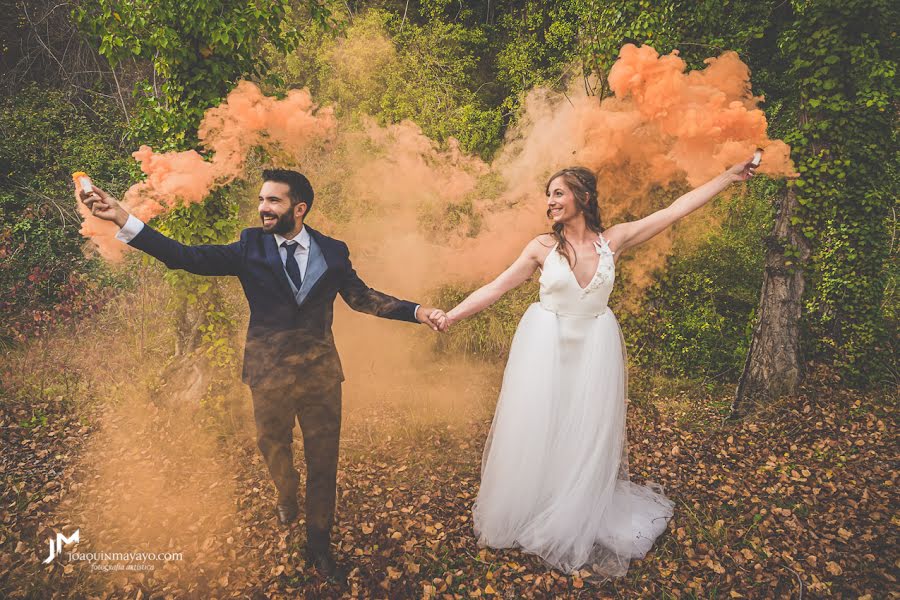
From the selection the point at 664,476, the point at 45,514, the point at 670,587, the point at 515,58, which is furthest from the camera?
the point at 515,58

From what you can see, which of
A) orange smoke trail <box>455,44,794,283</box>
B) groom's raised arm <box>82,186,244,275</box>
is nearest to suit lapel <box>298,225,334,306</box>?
groom's raised arm <box>82,186,244,275</box>

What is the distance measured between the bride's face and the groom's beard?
6.38 ft

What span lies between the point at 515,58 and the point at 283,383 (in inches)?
487

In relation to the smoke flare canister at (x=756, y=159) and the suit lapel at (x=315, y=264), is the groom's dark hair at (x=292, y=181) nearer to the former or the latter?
the suit lapel at (x=315, y=264)

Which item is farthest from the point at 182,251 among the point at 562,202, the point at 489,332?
the point at 489,332

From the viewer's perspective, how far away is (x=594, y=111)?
5.46 metres

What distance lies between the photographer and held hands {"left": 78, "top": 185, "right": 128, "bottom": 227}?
2768 mm

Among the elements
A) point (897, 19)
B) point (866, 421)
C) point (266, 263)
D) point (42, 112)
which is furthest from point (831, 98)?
point (42, 112)

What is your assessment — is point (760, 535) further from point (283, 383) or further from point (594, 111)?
point (594, 111)

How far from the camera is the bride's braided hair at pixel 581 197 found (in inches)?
141

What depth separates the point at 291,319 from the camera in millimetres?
3281

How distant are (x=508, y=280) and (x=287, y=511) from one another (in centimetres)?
283

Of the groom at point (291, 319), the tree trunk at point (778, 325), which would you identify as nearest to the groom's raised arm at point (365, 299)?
the groom at point (291, 319)

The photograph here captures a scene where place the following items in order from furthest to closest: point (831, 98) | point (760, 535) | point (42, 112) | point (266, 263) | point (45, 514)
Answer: point (42, 112)
point (831, 98)
point (45, 514)
point (760, 535)
point (266, 263)
